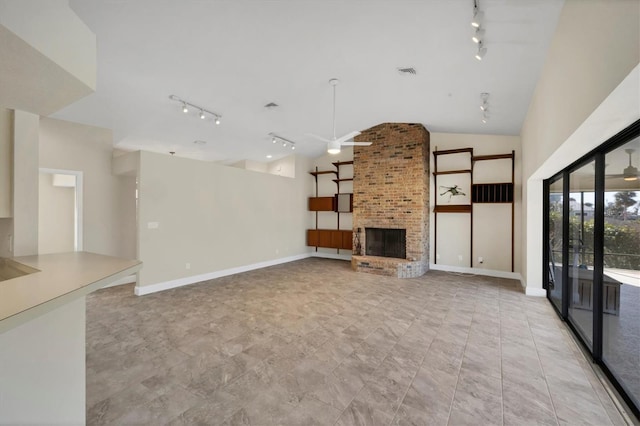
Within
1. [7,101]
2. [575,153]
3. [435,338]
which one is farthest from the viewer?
[435,338]

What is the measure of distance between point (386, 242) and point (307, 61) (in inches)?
191

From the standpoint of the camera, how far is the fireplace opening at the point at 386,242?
6.96m

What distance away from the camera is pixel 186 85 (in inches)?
169

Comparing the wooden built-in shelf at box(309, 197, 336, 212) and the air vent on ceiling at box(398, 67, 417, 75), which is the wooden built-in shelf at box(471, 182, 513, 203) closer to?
the air vent on ceiling at box(398, 67, 417, 75)

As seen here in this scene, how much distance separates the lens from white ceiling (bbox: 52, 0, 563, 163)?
2.73 meters

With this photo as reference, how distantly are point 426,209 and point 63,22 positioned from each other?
22.8 feet

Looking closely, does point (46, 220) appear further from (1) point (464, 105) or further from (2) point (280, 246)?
(1) point (464, 105)

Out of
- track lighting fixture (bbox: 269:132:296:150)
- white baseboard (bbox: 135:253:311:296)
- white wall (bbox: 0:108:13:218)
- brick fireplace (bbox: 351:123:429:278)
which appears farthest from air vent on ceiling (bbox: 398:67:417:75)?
white baseboard (bbox: 135:253:311:296)

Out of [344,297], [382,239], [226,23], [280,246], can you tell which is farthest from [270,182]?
[226,23]

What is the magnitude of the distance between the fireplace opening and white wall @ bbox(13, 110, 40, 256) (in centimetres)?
631

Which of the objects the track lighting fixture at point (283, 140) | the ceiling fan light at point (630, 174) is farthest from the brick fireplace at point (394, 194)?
the ceiling fan light at point (630, 174)

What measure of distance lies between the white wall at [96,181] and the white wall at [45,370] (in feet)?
15.4

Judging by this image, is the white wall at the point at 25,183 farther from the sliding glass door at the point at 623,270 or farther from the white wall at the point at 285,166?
the white wall at the point at 285,166

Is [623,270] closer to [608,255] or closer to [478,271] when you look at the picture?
[608,255]
